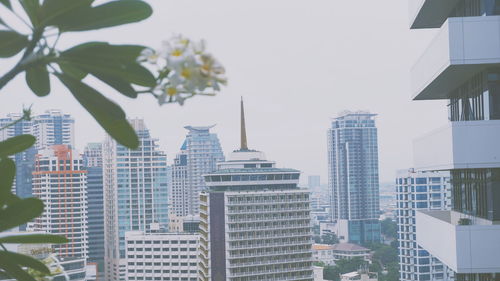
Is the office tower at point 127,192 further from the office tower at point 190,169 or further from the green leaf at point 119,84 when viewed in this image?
the green leaf at point 119,84

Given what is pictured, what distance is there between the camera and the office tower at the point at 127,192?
35.9 metres

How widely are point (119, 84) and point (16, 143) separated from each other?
19 centimetres

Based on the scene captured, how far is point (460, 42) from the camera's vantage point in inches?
130

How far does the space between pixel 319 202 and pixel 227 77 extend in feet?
256

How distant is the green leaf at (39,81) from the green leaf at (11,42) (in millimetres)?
60

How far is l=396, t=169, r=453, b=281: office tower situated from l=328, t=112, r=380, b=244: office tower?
20.6 metres

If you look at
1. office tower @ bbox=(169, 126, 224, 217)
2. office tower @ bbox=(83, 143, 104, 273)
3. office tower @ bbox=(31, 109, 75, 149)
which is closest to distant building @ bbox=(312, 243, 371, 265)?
office tower @ bbox=(169, 126, 224, 217)

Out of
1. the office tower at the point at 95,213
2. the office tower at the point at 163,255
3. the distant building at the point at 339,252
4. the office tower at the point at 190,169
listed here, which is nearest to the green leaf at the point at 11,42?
the office tower at the point at 163,255

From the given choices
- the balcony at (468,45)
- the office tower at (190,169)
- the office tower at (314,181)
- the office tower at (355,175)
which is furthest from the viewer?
the office tower at (314,181)

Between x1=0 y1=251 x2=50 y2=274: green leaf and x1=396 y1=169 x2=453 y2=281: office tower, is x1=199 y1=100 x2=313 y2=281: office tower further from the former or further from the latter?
x1=0 y1=251 x2=50 y2=274: green leaf

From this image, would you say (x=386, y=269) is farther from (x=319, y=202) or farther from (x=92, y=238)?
(x=319, y=202)

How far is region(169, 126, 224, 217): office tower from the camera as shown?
46.3 metres

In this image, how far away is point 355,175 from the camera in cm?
5291

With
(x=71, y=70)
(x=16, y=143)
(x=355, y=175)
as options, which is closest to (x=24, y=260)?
(x=16, y=143)
